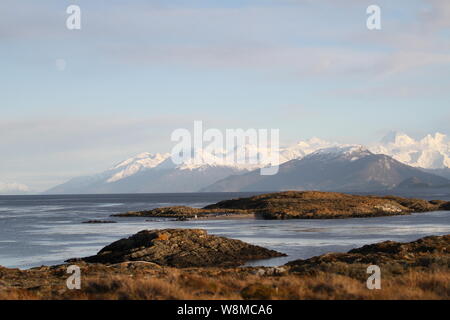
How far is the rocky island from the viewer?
108 m

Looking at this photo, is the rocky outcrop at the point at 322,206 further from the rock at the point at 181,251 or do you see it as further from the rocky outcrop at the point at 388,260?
the rocky outcrop at the point at 388,260

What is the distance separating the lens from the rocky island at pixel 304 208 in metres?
108

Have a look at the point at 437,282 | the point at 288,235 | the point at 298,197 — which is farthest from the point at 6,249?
the point at 298,197

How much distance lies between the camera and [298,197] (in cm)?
13250

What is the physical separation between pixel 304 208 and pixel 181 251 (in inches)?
2812

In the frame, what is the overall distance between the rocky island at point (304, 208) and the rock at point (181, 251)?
5676 cm

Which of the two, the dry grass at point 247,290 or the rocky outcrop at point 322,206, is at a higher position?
the dry grass at point 247,290

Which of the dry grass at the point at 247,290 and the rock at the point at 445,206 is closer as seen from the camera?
the dry grass at the point at 247,290

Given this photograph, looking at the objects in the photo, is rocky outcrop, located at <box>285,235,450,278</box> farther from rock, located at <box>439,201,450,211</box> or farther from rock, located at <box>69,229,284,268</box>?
rock, located at <box>439,201,450,211</box>

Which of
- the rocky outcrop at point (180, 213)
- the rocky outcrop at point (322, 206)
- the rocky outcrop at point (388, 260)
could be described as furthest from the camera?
the rocky outcrop at point (180, 213)

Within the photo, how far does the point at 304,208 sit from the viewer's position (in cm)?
11400

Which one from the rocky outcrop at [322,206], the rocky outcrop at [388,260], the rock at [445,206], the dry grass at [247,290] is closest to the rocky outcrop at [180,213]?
the rocky outcrop at [322,206]

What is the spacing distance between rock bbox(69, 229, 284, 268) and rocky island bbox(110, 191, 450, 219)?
56.8 metres
